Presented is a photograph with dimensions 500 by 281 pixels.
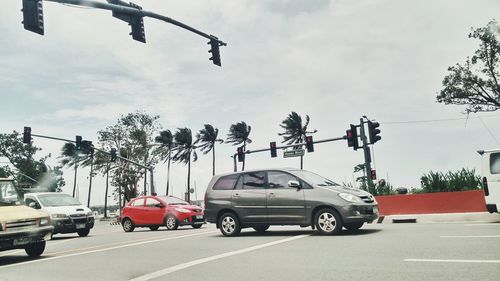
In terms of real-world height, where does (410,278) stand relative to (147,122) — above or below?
below

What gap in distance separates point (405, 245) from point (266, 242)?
3.03 meters

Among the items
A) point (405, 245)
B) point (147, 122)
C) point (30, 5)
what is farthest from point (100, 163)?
point (405, 245)

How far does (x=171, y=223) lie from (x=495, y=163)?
11414 mm

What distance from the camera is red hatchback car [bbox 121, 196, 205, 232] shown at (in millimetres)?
16953

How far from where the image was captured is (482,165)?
10.9 meters

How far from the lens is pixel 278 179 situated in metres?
11.0

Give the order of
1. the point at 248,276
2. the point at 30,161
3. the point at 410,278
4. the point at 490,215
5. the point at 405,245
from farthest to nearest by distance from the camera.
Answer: the point at 30,161, the point at 490,215, the point at 405,245, the point at 248,276, the point at 410,278

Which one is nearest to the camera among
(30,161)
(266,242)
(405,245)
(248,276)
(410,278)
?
(410,278)

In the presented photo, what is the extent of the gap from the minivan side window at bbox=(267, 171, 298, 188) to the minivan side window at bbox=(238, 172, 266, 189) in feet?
0.59

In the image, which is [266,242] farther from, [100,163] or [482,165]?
[100,163]

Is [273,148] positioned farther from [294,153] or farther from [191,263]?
[191,263]

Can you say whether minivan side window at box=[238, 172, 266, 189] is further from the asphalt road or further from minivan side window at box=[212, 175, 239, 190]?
the asphalt road

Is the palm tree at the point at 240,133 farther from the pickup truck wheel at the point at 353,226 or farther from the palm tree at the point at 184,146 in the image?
the pickup truck wheel at the point at 353,226

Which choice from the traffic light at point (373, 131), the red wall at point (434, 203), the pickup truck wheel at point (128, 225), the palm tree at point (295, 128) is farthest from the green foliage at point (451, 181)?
the palm tree at point (295, 128)
